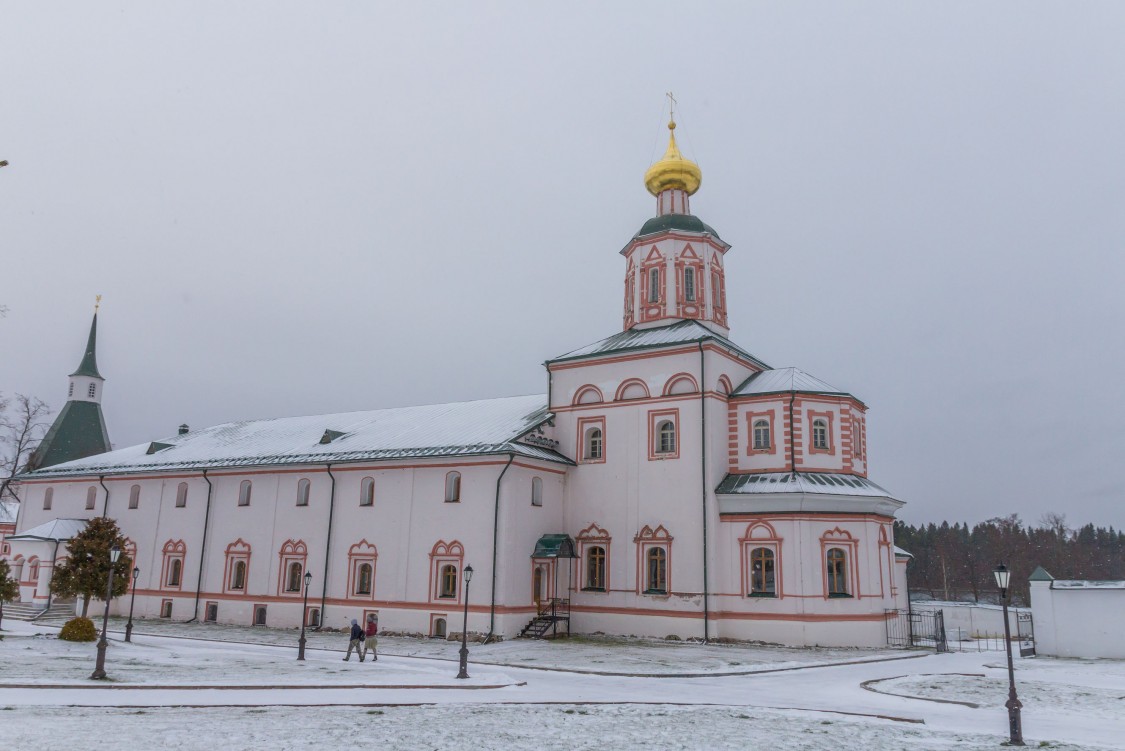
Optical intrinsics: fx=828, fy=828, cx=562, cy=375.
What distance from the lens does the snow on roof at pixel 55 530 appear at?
123ft

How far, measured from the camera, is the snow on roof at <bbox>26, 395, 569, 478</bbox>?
31.6m

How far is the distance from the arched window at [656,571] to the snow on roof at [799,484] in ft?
10.2

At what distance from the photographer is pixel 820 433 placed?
29938 millimetres

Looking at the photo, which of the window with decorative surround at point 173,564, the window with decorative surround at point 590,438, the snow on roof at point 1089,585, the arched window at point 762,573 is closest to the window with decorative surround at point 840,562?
the arched window at point 762,573

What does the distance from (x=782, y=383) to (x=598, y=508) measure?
8.32 meters

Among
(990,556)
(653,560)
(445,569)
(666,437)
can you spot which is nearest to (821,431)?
(666,437)

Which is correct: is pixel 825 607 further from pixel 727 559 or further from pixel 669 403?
pixel 669 403

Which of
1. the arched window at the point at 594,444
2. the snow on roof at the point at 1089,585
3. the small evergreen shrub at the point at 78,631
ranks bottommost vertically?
the small evergreen shrub at the point at 78,631

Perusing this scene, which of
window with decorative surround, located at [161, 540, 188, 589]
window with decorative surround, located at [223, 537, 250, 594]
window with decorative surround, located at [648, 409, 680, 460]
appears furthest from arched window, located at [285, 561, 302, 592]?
window with decorative surround, located at [648, 409, 680, 460]

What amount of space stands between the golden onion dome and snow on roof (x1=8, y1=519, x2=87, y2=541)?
30.2 meters

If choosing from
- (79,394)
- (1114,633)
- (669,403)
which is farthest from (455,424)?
(79,394)

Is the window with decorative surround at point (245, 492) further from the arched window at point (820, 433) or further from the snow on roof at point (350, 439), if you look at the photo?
the arched window at point (820, 433)

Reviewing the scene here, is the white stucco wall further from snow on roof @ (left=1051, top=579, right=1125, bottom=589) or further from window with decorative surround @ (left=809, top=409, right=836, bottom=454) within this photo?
window with decorative surround @ (left=809, top=409, right=836, bottom=454)

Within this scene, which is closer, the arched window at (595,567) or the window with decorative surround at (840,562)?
the window with decorative surround at (840,562)
